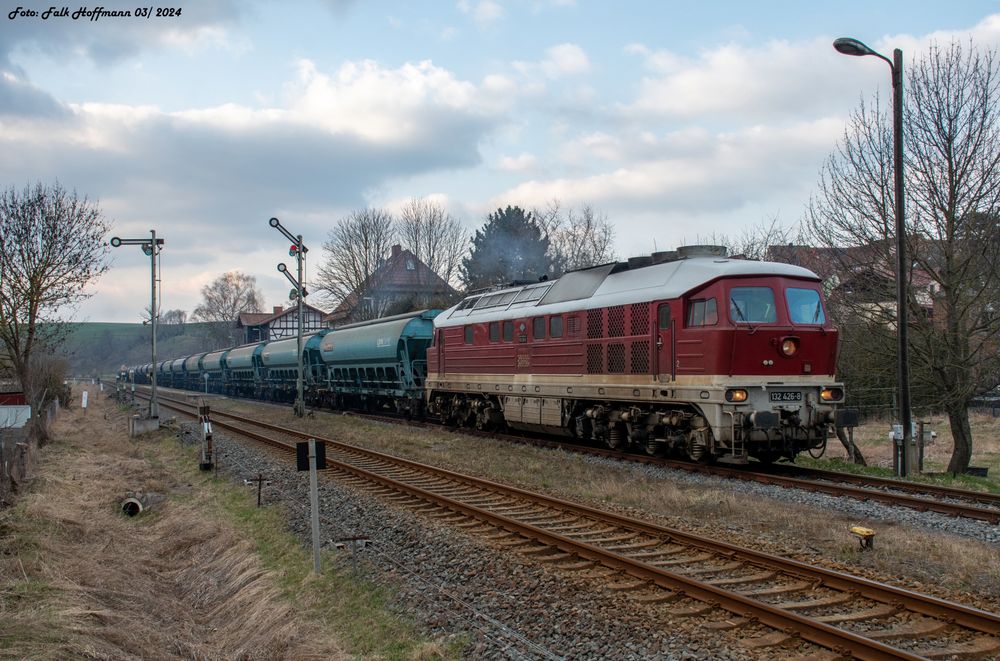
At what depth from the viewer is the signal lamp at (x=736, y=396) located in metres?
12.3

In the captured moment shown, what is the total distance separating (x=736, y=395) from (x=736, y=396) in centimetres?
2

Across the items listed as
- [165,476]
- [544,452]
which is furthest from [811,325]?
[165,476]

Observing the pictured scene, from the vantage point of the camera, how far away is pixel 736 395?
1233 cm

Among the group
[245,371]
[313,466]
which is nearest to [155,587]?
[313,466]

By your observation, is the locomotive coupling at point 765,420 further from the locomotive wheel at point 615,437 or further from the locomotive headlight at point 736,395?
the locomotive wheel at point 615,437

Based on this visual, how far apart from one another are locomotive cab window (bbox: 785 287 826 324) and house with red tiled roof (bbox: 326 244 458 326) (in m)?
38.8

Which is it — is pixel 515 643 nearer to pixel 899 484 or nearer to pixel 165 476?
pixel 899 484

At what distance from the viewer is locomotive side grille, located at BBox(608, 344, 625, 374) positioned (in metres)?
14.7

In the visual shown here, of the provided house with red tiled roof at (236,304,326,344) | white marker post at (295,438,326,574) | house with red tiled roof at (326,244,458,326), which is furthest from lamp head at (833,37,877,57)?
house with red tiled roof at (236,304,326,344)

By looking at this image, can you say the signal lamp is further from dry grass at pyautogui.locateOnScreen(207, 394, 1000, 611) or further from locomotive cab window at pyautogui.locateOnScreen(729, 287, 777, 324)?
dry grass at pyautogui.locateOnScreen(207, 394, 1000, 611)

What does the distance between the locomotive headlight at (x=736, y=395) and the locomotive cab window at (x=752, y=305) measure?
1148 millimetres

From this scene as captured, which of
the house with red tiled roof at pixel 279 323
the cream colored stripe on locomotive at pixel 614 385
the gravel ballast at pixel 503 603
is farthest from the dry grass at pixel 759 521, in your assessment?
the house with red tiled roof at pixel 279 323

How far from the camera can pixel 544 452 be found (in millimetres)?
16844

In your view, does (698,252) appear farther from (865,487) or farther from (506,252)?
(506,252)
